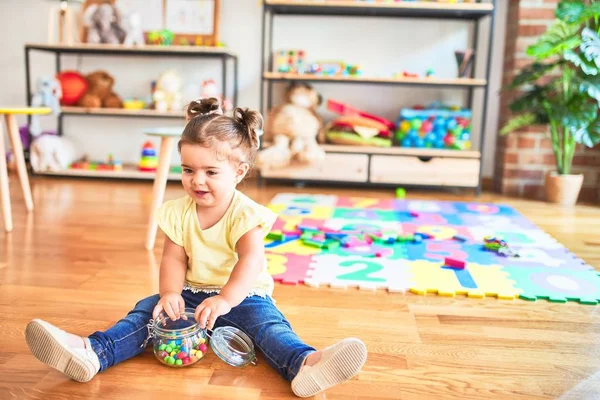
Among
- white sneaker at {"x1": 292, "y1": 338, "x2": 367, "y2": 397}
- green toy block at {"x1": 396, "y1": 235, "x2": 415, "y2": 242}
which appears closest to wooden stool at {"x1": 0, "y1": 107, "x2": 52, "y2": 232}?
green toy block at {"x1": 396, "y1": 235, "x2": 415, "y2": 242}

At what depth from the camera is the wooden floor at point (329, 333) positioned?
1.03 metres

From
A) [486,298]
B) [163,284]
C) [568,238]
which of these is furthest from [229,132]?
[568,238]

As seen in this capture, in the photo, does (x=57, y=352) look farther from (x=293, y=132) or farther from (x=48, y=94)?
(x=48, y=94)

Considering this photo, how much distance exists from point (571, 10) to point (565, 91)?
38 centimetres

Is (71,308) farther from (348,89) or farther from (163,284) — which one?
→ (348,89)

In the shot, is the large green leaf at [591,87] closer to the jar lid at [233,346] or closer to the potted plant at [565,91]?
the potted plant at [565,91]

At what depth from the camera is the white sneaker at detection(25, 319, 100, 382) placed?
100 centimetres

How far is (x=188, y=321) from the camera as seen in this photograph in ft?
3.68

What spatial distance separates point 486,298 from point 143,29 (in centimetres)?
271

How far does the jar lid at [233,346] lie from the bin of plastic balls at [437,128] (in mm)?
2244

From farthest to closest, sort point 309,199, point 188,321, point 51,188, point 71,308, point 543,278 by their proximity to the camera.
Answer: point 51,188 < point 309,199 < point 543,278 < point 71,308 < point 188,321

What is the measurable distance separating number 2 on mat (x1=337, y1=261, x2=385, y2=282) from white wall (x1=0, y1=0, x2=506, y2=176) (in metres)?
1.88

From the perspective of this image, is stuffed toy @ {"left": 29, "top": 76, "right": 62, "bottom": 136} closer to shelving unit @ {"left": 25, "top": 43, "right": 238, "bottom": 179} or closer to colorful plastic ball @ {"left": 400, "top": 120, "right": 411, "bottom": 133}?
shelving unit @ {"left": 25, "top": 43, "right": 238, "bottom": 179}

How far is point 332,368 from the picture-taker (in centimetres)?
97
